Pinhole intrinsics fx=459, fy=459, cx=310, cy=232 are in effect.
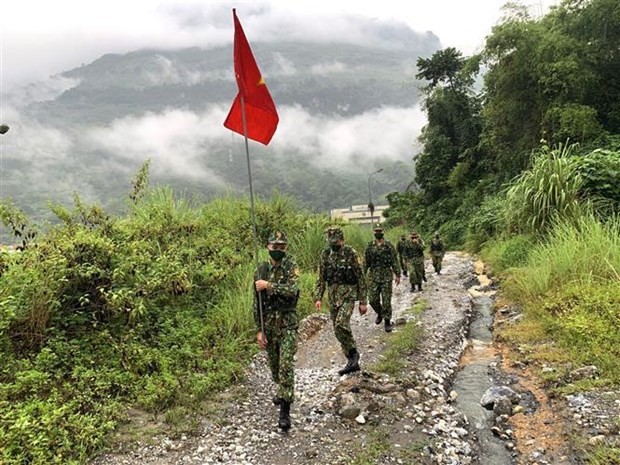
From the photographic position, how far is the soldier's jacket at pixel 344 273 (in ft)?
23.4

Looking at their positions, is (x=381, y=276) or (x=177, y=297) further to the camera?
(x=381, y=276)

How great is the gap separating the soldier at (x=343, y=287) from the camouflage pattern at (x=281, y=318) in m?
1.60

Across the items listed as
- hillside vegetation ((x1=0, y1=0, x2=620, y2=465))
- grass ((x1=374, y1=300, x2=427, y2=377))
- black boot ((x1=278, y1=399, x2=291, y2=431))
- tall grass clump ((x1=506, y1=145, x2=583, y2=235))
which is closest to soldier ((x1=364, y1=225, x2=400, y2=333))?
grass ((x1=374, y1=300, x2=427, y2=377))

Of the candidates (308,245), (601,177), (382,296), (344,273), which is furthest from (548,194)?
(344,273)

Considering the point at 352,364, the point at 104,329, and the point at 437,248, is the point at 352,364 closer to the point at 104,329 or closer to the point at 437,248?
the point at 104,329

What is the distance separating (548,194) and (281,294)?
365 inches

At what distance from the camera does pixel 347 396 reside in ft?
19.0

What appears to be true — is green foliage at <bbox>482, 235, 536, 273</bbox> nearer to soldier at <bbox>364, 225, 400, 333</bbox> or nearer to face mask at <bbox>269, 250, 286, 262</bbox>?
soldier at <bbox>364, 225, 400, 333</bbox>

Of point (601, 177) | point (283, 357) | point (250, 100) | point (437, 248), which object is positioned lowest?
point (437, 248)

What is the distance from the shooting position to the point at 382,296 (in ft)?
30.7

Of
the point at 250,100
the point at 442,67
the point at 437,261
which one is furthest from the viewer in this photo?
the point at 442,67

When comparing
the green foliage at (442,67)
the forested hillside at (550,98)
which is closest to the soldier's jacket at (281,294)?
the forested hillside at (550,98)

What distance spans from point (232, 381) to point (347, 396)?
1.80 m

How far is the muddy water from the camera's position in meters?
5.03
